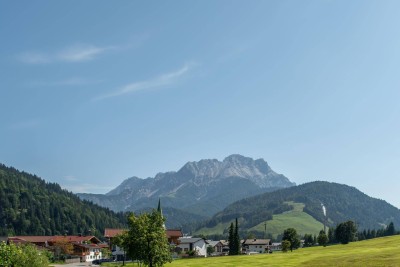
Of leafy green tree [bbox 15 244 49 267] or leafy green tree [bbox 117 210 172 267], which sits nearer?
leafy green tree [bbox 15 244 49 267]

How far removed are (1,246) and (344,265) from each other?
59942 mm

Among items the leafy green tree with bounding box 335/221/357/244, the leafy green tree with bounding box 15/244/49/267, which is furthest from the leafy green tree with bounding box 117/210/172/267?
the leafy green tree with bounding box 335/221/357/244

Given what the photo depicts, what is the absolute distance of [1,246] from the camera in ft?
160

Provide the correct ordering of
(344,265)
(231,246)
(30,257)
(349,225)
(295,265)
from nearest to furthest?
(30,257) < (344,265) < (295,265) < (231,246) < (349,225)

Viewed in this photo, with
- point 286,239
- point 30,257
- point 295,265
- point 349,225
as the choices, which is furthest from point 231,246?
point 30,257

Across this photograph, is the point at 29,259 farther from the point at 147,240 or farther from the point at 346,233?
the point at 346,233

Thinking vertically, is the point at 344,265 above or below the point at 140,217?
below

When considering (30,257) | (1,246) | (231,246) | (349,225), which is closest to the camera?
(1,246)

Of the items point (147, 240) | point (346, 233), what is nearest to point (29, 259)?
point (147, 240)

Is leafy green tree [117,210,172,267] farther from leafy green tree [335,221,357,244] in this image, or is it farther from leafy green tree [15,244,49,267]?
leafy green tree [335,221,357,244]

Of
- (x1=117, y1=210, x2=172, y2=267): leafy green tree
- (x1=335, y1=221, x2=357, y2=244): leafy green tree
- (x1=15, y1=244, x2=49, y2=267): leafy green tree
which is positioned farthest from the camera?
(x1=335, y1=221, x2=357, y2=244): leafy green tree

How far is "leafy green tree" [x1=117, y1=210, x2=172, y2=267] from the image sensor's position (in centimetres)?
8306

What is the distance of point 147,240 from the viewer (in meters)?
83.1

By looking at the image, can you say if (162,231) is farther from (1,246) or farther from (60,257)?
(60,257)
